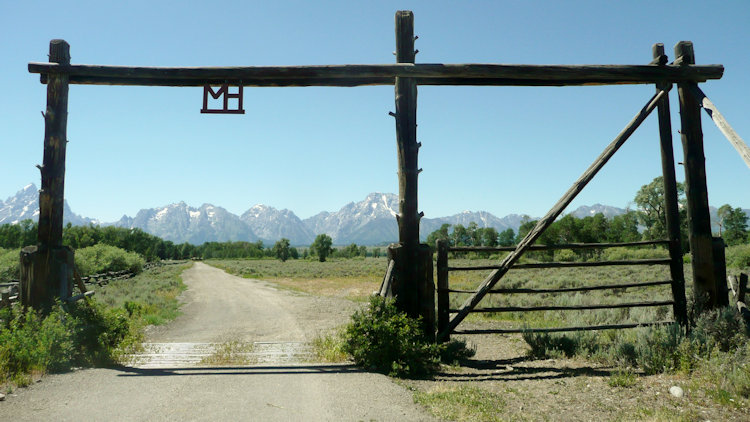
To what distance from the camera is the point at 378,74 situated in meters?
7.07

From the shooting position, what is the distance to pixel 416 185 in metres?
6.97

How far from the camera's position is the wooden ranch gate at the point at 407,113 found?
6.88 meters

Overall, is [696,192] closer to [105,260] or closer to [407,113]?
[407,113]

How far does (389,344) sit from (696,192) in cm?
593

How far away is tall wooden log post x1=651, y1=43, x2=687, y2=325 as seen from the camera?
7.60m

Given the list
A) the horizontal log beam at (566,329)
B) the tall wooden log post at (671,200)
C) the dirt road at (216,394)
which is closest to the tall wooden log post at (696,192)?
the tall wooden log post at (671,200)

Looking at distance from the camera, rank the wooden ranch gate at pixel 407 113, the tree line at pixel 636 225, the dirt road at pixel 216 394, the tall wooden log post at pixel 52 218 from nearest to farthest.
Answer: the dirt road at pixel 216 394, the tall wooden log post at pixel 52 218, the wooden ranch gate at pixel 407 113, the tree line at pixel 636 225

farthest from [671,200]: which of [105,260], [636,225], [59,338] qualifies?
[636,225]

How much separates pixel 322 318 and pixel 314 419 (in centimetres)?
1128

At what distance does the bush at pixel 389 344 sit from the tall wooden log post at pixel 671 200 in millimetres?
4520

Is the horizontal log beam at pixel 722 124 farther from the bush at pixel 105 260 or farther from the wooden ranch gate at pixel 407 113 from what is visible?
the bush at pixel 105 260

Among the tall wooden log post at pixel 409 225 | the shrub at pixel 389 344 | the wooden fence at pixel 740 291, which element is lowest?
the shrub at pixel 389 344

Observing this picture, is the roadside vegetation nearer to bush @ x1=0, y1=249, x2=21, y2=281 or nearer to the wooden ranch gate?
the wooden ranch gate

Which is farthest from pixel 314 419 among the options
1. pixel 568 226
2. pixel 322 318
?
pixel 568 226
